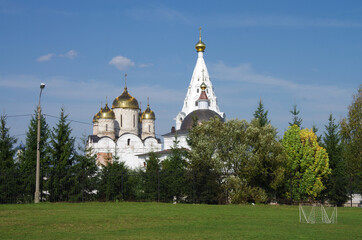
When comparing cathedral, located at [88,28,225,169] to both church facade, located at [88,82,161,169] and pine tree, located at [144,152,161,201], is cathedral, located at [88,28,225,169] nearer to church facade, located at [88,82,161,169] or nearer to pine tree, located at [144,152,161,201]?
church facade, located at [88,82,161,169]

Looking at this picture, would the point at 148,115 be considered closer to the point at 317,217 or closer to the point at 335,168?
the point at 335,168

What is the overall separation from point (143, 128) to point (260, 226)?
59.6 metres

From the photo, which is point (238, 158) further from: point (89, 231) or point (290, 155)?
point (89, 231)

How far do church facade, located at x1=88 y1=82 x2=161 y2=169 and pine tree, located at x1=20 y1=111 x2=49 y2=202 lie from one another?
33788mm

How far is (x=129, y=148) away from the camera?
67.9 m

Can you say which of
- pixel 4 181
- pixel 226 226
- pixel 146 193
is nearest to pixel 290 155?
pixel 146 193

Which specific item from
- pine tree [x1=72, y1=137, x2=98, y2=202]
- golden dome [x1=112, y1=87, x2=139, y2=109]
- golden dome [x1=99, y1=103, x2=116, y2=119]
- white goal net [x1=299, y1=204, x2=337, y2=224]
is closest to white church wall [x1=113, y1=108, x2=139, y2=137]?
golden dome [x1=112, y1=87, x2=139, y2=109]

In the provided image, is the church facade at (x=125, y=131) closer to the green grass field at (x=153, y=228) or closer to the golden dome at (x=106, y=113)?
the golden dome at (x=106, y=113)

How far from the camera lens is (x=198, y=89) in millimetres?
79125

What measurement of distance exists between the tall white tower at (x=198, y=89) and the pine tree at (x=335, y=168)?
133 ft

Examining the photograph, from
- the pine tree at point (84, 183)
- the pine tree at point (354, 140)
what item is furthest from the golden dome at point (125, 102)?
the pine tree at point (84, 183)

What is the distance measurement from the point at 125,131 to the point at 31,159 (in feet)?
134

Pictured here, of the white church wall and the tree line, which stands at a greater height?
the white church wall

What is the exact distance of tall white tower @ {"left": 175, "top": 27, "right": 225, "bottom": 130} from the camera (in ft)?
260
